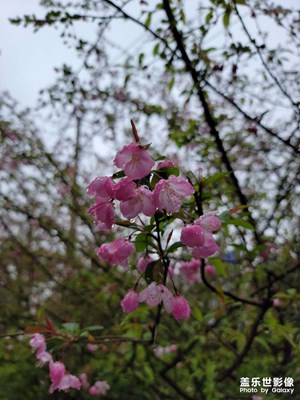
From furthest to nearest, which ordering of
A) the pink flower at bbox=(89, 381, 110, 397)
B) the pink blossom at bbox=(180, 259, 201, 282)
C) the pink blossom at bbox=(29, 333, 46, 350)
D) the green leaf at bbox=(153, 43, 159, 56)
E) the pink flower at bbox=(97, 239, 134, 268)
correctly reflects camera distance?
the pink flower at bbox=(89, 381, 110, 397) < the pink blossom at bbox=(180, 259, 201, 282) < the green leaf at bbox=(153, 43, 159, 56) < the pink blossom at bbox=(29, 333, 46, 350) < the pink flower at bbox=(97, 239, 134, 268)

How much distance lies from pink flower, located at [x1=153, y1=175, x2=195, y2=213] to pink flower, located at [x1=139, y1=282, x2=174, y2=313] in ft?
0.93

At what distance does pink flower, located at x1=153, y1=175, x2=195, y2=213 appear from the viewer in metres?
0.90

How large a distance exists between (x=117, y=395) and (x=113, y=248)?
215 cm

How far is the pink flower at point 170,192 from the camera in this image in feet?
2.96

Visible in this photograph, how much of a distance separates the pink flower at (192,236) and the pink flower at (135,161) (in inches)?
6.4

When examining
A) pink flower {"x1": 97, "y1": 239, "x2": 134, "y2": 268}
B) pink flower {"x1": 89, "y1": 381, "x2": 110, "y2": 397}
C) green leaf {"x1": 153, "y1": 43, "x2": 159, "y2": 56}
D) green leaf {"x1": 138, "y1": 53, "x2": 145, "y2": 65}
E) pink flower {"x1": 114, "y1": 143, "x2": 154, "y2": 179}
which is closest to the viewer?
pink flower {"x1": 114, "y1": 143, "x2": 154, "y2": 179}

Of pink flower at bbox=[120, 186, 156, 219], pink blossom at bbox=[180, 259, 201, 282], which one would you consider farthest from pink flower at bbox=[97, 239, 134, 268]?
pink blossom at bbox=[180, 259, 201, 282]

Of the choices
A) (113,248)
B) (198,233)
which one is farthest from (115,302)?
(198,233)

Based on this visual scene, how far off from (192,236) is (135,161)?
22 centimetres

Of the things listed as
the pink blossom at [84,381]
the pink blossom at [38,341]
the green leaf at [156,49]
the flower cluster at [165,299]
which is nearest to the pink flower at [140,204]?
the flower cluster at [165,299]

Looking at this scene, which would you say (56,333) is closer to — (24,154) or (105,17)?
(105,17)

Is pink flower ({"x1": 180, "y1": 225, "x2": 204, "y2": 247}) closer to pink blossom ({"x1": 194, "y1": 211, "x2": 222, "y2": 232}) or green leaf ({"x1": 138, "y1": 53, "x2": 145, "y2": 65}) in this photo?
pink blossom ({"x1": 194, "y1": 211, "x2": 222, "y2": 232})

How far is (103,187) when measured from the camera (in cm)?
92

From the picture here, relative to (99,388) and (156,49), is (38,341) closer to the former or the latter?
(156,49)
